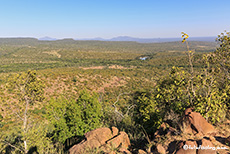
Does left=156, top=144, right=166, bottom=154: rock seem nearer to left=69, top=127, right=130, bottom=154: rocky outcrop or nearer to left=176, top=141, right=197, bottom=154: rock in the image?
left=176, top=141, right=197, bottom=154: rock

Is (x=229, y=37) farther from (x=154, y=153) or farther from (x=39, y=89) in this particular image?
(x=39, y=89)

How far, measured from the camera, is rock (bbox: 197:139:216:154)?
3920mm

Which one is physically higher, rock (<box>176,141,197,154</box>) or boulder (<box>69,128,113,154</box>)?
rock (<box>176,141,197,154</box>)

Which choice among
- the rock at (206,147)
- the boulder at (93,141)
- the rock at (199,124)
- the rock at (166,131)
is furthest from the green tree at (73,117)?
the rock at (206,147)

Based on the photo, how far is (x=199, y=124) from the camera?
4.89 m

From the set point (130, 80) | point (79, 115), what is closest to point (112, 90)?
point (130, 80)

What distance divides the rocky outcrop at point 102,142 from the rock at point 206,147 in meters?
2.42

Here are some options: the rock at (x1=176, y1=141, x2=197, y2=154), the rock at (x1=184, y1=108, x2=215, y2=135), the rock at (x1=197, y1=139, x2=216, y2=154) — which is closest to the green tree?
the rock at (x1=184, y1=108, x2=215, y2=135)

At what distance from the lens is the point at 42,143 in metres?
7.63

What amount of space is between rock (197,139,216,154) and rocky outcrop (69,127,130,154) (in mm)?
2424

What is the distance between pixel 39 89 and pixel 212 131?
29.7ft

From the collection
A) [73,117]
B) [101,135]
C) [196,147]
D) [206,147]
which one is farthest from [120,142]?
[73,117]

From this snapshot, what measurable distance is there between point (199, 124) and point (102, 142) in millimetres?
3656

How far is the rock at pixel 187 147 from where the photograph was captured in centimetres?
399
